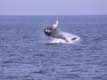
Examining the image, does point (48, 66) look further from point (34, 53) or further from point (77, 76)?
point (34, 53)

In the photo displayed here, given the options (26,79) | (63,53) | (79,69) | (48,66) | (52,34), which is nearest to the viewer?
(26,79)

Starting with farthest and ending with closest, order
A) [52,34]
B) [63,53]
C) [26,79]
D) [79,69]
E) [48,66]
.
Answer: [52,34], [63,53], [48,66], [79,69], [26,79]

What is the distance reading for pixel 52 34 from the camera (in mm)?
23953

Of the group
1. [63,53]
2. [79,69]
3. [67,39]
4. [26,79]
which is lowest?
[26,79]

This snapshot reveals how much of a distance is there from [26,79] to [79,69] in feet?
7.72

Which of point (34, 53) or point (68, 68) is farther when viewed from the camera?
point (34, 53)

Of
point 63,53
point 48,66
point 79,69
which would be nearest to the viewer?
point 79,69

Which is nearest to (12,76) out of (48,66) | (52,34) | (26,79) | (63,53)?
(26,79)

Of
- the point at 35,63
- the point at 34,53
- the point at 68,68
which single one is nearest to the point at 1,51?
the point at 34,53

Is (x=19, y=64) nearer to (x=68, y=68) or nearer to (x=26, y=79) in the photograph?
(x=68, y=68)

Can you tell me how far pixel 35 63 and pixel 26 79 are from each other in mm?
3997

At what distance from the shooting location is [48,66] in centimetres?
1711

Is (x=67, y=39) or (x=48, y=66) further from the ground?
(x=67, y=39)

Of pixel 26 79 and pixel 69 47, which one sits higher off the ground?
pixel 69 47
